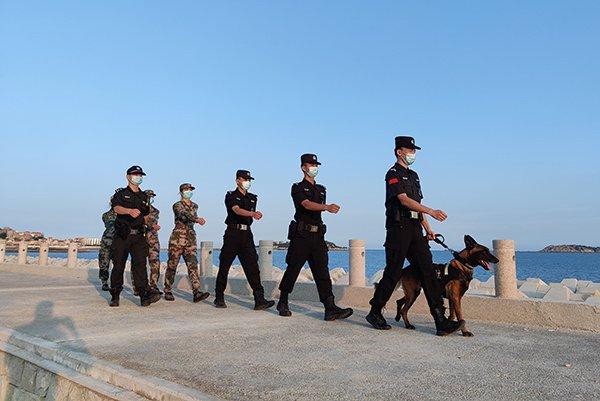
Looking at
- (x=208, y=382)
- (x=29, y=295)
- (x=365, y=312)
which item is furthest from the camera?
(x=29, y=295)

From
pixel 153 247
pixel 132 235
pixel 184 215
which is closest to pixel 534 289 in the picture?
pixel 184 215

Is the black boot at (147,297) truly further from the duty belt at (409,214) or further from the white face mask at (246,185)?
the duty belt at (409,214)

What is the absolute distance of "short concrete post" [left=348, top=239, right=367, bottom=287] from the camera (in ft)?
27.5

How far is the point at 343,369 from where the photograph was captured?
3.84 meters

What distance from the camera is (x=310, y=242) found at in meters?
6.40

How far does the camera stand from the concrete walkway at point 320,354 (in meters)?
3.33

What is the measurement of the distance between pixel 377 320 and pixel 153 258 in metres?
5.24

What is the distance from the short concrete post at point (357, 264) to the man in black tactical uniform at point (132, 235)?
3222 millimetres

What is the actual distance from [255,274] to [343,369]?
12.6 feet

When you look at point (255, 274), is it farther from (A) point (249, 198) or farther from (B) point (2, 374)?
(B) point (2, 374)

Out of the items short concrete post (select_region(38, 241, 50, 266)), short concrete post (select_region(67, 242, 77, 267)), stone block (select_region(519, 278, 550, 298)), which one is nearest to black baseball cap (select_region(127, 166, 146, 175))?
stone block (select_region(519, 278, 550, 298))

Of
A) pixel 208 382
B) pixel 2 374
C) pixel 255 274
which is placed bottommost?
pixel 2 374

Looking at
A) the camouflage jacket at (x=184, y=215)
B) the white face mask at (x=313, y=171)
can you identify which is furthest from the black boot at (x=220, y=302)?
the white face mask at (x=313, y=171)

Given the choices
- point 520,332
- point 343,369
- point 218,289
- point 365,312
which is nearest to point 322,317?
point 365,312
